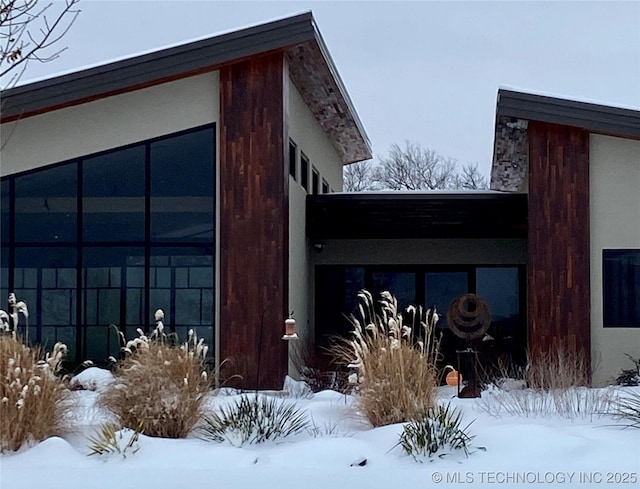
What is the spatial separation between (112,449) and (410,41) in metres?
22.8

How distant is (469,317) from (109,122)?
646cm

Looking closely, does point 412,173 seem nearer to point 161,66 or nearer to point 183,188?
point 183,188

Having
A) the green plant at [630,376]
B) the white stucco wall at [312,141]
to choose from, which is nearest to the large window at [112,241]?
the white stucco wall at [312,141]

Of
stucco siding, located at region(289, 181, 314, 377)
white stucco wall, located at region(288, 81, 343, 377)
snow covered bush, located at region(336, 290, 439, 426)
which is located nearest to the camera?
snow covered bush, located at region(336, 290, 439, 426)

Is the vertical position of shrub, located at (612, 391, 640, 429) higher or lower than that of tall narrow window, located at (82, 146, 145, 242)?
lower

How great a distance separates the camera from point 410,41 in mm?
29156

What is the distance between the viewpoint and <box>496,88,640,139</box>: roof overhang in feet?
47.1

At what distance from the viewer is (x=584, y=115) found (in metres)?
14.4

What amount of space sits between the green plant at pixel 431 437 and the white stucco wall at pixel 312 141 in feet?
26.7

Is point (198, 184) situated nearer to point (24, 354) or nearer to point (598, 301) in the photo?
point (24, 354)

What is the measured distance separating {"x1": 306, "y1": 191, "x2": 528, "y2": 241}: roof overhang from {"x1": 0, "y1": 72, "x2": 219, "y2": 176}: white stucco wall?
3972mm

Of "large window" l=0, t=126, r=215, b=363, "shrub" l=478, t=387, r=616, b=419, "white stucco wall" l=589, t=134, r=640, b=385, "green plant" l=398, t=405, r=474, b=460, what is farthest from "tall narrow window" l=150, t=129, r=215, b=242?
"green plant" l=398, t=405, r=474, b=460

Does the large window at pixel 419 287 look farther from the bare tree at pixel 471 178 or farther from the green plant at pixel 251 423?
the bare tree at pixel 471 178

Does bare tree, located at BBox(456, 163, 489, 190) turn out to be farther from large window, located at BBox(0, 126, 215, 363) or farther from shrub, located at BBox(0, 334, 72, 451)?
shrub, located at BBox(0, 334, 72, 451)
